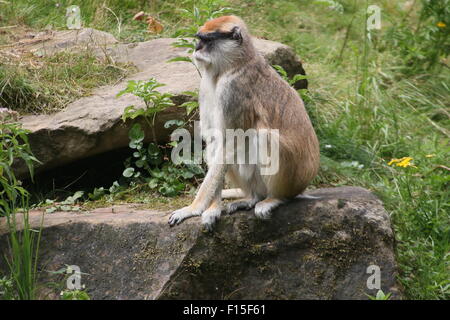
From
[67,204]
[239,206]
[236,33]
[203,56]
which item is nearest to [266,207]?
[239,206]

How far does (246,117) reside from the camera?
441 cm

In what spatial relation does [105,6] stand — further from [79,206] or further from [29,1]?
[79,206]

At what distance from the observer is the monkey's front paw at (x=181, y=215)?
432 cm

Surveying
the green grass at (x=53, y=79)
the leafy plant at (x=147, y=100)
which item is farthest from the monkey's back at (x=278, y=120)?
the green grass at (x=53, y=79)

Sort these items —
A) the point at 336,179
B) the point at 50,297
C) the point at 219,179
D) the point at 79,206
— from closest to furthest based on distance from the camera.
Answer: the point at 50,297 < the point at 219,179 < the point at 79,206 < the point at 336,179

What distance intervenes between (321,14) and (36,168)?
6313 millimetres

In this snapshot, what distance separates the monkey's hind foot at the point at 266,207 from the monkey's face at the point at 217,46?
113 cm

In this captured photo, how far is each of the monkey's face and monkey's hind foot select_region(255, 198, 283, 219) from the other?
1130mm

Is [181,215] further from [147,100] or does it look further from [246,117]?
[147,100]

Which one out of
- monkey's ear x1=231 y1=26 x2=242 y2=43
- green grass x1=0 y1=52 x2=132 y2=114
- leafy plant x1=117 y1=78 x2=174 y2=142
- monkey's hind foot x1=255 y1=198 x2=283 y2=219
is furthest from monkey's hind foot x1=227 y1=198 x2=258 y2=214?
green grass x1=0 y1=52 x2=132 y2=114

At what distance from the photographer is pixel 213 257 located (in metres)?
4.20

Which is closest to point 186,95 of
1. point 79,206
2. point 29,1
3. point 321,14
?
point 79,206

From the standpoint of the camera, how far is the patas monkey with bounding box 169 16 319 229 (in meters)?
4.36

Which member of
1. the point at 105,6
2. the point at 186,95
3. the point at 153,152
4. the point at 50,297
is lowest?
the point at 50,297
